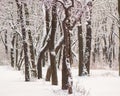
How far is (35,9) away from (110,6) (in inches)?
444

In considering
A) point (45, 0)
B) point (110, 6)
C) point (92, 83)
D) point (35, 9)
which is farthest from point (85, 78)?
point (110, 6)

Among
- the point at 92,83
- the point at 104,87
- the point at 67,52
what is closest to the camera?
the point at 67,52

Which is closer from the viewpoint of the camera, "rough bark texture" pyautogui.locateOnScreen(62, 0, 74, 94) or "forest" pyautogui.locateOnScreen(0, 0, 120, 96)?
"rough bark texture" pyautogui.locateOnScreen(62, 0, 74, 94)

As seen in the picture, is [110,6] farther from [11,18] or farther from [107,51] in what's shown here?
[11,18]

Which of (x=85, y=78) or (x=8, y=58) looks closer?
(x=85, y=78)

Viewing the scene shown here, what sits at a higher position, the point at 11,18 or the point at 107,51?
the point at 11,18

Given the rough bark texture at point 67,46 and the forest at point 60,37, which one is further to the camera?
the forest at point 60,37

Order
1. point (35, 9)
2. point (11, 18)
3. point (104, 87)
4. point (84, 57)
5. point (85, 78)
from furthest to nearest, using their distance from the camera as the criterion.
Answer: point (35, 9) < point (11, 18) < point (84, 57) < point (85, 78) < point (104, 87)

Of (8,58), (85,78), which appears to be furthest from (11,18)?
(8,58)

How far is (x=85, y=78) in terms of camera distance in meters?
27.3

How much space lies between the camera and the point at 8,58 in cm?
5869

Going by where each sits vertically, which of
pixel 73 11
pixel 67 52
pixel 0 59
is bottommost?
pixel 0 59

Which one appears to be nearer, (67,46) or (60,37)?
(67,46)

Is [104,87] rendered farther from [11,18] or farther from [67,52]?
[11,18]
